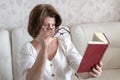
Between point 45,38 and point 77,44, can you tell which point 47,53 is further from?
point 77,44

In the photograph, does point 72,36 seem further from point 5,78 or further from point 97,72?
point 97,72

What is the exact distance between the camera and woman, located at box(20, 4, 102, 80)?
141cm

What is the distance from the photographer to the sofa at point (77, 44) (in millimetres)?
2031

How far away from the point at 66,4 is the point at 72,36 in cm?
33

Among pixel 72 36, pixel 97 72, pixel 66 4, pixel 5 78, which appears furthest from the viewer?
pixel 66 4

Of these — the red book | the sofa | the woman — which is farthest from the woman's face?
the sofa

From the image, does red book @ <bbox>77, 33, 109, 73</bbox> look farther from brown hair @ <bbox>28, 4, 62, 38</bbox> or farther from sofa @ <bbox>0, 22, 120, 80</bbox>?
sofa @ <bbox>0, 22, 120, 80</bbox>

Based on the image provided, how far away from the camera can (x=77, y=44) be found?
2168 millimetres

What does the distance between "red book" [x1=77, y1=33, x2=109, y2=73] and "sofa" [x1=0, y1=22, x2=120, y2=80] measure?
0.75 m

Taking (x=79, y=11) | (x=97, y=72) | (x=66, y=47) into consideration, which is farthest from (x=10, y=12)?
(x=97, y=72)

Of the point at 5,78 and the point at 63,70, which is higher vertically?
the point at 63,70

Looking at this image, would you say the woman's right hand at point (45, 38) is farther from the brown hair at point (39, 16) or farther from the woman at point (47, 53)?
the brown hair at point (39, 16)

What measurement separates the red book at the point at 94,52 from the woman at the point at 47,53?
0.16 ft

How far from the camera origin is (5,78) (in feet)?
6.63
